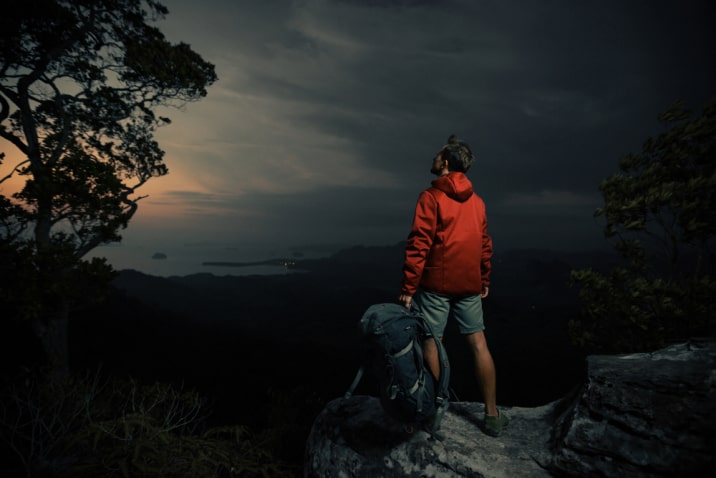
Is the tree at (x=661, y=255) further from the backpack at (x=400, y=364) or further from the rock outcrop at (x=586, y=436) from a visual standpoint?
the backpack at (x=400, y=364)

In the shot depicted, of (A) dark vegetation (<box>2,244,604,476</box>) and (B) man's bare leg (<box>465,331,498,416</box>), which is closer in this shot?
(B) man's bare leg (<box>465,331,498,416</box>)

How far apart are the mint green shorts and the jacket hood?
3.07 feet

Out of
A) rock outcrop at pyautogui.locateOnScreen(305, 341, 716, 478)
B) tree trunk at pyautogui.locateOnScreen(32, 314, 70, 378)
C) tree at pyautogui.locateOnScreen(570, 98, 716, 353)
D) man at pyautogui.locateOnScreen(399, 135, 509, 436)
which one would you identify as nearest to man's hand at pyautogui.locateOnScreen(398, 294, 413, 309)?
man at pyautogui.locateOnScreen(399, 135, 509, 436)

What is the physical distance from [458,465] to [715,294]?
494 cm

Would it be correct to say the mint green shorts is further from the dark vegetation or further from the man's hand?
the dark vegetation

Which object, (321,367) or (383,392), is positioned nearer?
(383,392)

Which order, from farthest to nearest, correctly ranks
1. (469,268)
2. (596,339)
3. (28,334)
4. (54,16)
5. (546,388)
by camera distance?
(546,388), (28,334), (54,16), (596,339), (469,268)

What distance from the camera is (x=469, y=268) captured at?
9.16 ft

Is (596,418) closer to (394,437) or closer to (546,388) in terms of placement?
(394,437)

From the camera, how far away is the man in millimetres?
2670

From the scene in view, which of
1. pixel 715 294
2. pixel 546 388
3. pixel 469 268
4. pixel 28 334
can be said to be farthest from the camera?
pixel 546 388

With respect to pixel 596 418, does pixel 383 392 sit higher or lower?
higher

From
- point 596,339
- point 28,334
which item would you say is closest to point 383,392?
point 596,339

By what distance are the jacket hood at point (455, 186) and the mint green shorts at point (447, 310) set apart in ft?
3.07
